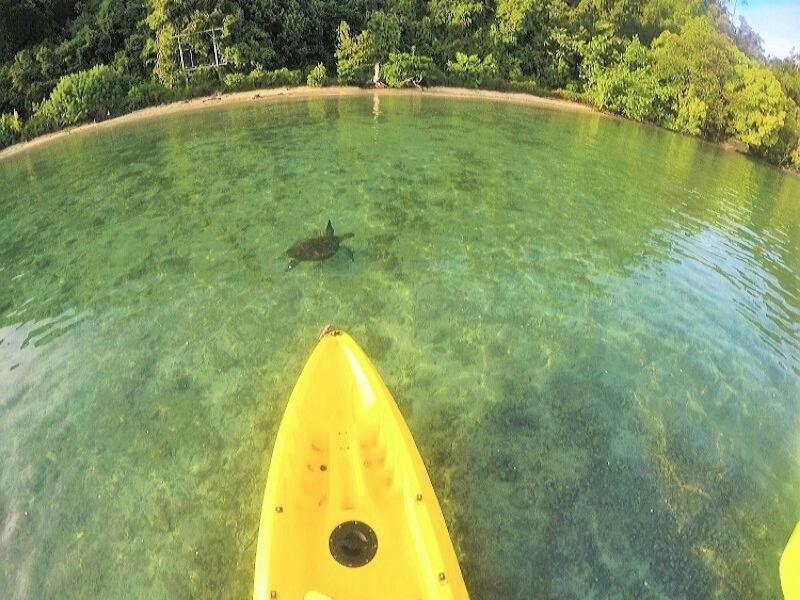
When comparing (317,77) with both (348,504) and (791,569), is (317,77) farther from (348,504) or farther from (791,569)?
(791,569)

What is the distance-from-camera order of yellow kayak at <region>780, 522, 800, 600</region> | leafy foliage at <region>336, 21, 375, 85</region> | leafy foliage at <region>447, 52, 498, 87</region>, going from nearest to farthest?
yellow kayak at <region>780, 522, 800, 600</region>
leafy foliage at <region>336, 21, 375, 85</region>
leafy foliage at <region>447, 52, 498, 87</region>

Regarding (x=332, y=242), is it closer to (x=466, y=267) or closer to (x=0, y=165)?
(x=466, y=267)

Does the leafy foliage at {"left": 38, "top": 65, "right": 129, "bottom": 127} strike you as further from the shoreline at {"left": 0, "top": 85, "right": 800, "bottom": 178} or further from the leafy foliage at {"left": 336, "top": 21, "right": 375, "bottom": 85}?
the leafy foliage at {"left": 336, "top": 21, "right": 375, "bottom": 85}

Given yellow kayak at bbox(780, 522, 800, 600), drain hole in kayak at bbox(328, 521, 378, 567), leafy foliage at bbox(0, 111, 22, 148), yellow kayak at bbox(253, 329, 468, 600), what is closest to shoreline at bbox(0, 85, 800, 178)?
leafy foliage at bbox(0, 111, 22, 148)

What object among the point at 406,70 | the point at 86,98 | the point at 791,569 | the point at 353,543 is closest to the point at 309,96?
the point at 406,70

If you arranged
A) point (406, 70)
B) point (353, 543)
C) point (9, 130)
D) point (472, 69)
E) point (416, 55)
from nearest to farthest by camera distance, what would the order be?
point (353, 543) → point (9, 130) → point (406, 70) → point (472, 69) → point (416, 55)

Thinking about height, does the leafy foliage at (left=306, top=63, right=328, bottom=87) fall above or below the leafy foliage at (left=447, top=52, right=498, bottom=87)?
below
